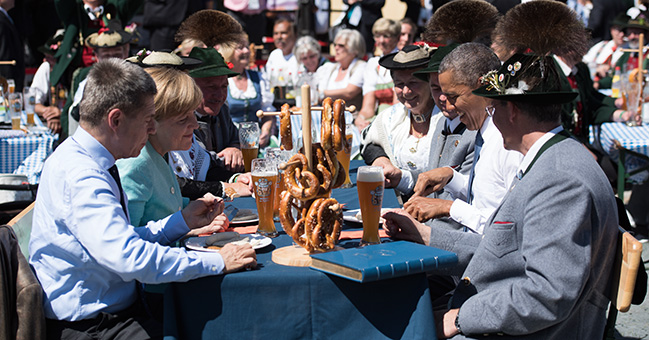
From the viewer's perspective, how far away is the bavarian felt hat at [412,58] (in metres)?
4.22

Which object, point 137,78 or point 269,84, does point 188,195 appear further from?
point 269,84

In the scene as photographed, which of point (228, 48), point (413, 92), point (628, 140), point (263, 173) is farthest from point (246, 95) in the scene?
point (263, 173)

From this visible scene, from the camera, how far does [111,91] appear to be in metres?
2.28

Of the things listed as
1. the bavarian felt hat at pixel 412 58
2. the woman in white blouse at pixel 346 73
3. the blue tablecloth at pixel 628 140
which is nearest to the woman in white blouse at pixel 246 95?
the woman in white blouse at pixel 346 73

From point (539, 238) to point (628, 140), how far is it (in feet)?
13.0

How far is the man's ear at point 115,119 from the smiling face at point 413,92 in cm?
234

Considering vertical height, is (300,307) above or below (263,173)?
below

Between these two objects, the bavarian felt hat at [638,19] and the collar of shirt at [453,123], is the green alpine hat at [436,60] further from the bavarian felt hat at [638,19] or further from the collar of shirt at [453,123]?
the bavarian felt hat at [638,19]

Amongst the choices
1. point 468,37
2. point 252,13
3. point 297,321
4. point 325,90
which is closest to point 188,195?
point 297,321

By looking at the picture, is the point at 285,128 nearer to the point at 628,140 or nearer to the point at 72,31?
the point at 628,140

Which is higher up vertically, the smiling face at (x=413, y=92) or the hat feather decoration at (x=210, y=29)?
the hat feather decoration at (x=210, y=29)

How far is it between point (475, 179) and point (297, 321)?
137 cm

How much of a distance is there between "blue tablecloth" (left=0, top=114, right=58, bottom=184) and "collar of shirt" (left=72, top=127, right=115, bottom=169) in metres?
3.46

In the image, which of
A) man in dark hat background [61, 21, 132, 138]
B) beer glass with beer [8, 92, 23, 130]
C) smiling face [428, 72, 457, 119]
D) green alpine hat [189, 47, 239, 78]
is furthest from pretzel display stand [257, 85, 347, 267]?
man in dark hat background [61, 21, 132, 138]
